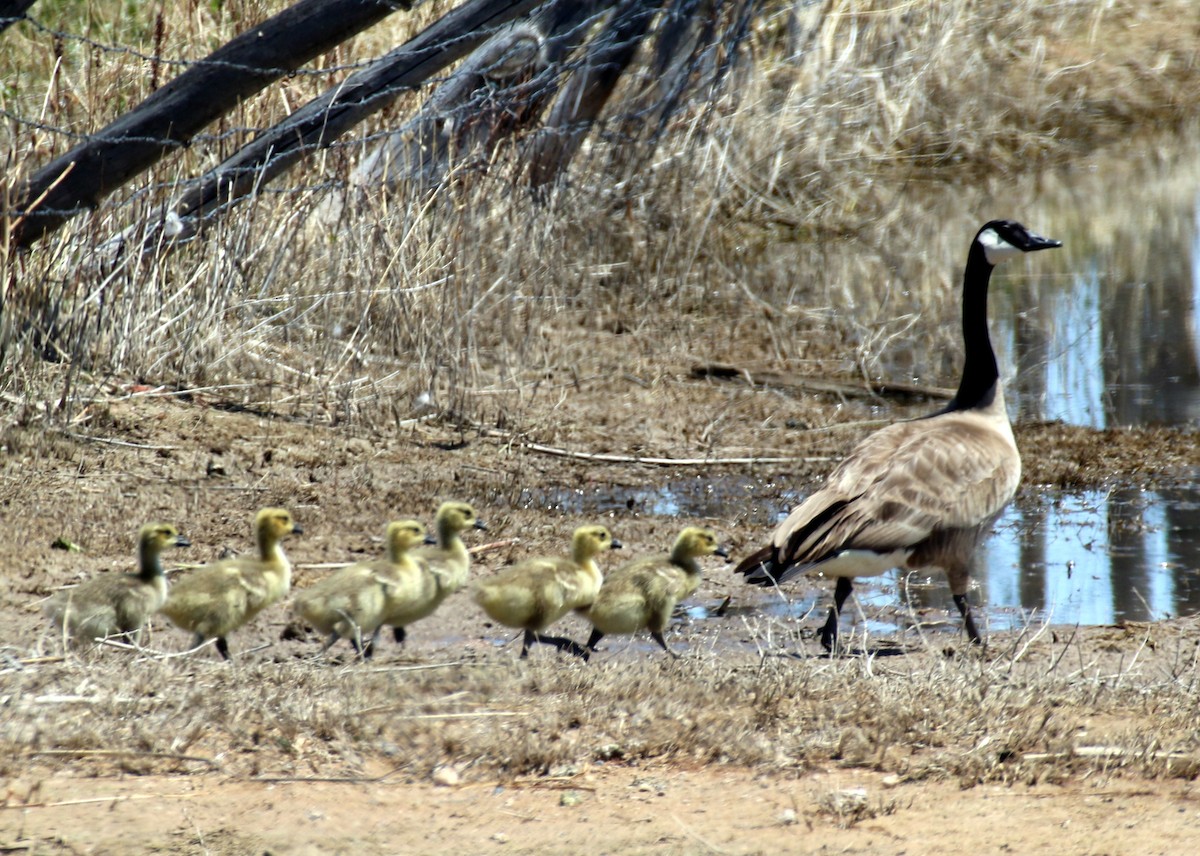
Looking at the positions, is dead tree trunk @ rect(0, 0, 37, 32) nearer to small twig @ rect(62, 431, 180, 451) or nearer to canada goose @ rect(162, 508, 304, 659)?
small twig @ rect(62, 431, 180, 451)

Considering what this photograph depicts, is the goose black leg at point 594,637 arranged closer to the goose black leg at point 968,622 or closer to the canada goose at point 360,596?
the canada goose at point 360,596

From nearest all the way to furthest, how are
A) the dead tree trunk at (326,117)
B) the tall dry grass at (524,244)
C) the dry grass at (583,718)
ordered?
the dry grass at (583,718)
the tall dry grass at (524,244)
the dead tree trunk at (326,117)

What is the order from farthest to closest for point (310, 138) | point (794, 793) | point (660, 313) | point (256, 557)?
point (660, 313)
point (310, 138)
point (256, 557)
point (794, 793)

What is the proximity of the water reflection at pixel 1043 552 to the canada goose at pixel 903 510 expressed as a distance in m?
0.41

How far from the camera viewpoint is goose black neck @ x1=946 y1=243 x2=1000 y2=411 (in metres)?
7.64

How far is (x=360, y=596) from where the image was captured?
5684 mm

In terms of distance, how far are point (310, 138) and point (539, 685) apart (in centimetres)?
551

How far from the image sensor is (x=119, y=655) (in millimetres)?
5461

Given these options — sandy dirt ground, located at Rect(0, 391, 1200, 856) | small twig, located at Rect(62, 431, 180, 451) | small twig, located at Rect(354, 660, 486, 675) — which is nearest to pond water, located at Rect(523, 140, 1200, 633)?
sandy dirt ground, located at Rect(0, 391, 1200, 856)

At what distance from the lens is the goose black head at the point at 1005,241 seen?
27.5 feet

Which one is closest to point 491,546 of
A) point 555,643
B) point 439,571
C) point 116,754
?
point 439,571

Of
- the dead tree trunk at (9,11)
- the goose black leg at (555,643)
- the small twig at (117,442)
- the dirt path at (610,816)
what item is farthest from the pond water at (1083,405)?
the dead tree trunk at (9,11)

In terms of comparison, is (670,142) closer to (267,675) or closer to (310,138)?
(310,138)

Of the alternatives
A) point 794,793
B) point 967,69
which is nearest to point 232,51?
point 794,793
